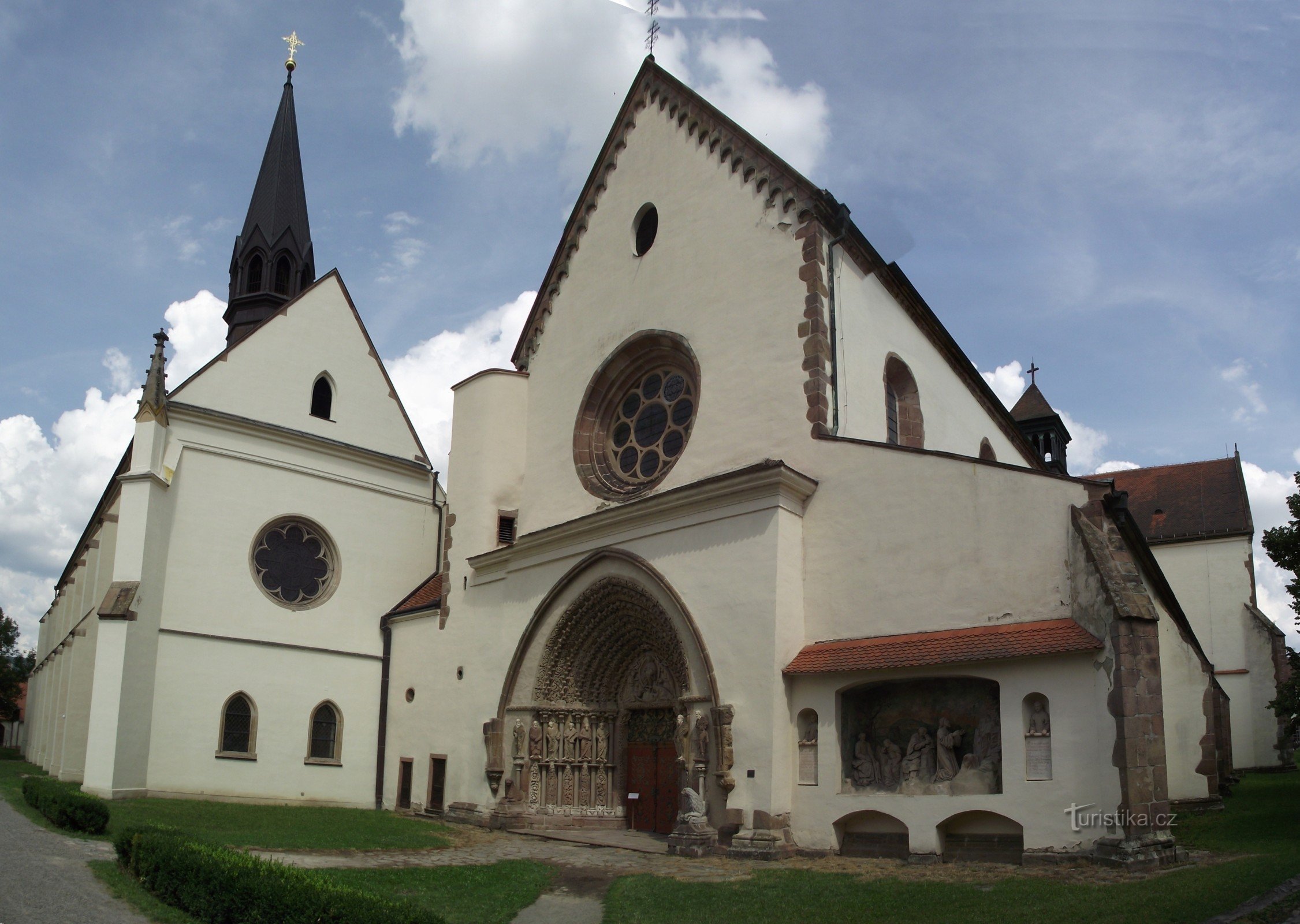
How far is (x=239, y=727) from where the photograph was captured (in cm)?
2239

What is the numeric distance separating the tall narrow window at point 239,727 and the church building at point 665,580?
0.07m

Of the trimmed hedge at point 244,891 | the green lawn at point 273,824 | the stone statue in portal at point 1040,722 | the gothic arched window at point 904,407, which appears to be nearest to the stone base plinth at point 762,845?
the stone statue in portal at point 1040,722

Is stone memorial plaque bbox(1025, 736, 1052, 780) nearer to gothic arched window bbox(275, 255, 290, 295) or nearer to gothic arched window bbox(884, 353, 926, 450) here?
gothic arched window bbox(884, 353, 926, 450)

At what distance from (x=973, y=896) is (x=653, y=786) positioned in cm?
912

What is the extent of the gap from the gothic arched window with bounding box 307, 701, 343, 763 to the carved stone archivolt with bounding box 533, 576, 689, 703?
22.9 feet

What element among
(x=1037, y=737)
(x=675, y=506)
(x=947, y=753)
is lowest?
(x=947, y=753)

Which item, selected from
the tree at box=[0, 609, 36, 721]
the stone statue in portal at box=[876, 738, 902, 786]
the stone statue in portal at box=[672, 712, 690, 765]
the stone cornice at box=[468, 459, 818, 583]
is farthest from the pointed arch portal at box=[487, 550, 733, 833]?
the tree at box=[0, 609, 36, 721]

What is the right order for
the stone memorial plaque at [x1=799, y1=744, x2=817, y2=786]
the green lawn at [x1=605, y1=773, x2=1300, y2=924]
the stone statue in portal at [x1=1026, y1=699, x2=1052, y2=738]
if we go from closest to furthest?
the green lawn at [x1=605, y1=773, x2=1300, y2=924] → the stone statue in portal at [x1=1026, y1=699, x2=1052, y2=738] → the stone memorial plaque at [x1=799, y1=744, x2=817, y2=786]

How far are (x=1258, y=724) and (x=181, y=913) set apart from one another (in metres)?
30.8

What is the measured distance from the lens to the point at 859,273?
727 inches

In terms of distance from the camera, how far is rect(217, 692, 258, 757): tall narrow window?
72.4 feet

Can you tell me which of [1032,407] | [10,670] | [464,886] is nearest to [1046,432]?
[1032,407]

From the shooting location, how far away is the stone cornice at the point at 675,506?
51.7ft

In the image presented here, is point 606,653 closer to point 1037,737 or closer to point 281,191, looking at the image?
point 1037,737
